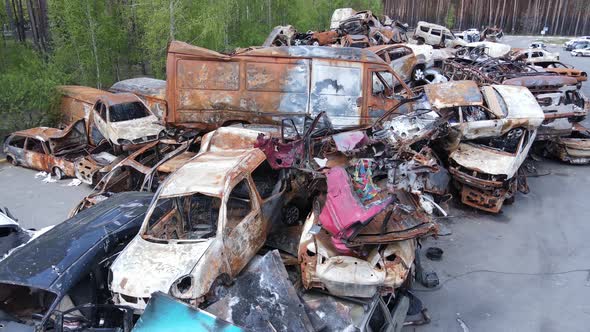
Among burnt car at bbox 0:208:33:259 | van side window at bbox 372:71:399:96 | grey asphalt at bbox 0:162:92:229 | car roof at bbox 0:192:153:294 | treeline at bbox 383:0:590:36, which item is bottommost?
grey asphalt at bbox 0:162:92:229

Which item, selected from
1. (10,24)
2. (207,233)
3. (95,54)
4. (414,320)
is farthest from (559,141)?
(10,24)

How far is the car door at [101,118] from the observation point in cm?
1036

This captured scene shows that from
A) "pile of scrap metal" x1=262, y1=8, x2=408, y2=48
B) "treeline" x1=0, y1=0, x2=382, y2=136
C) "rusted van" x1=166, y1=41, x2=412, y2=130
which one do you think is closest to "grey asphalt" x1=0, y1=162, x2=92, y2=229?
"treeline" x1=0, y1=0, x2=382, y2=136

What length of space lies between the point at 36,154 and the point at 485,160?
10117 millimetres

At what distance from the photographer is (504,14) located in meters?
38.8

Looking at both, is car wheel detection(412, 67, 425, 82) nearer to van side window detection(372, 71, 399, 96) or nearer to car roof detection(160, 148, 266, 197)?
van side window detection(372, 71, 399, 96)

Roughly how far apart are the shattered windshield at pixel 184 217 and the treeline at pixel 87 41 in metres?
8.91

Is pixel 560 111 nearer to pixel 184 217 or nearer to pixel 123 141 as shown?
pixel 184 217

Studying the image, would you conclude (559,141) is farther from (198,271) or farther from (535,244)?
(198,271)

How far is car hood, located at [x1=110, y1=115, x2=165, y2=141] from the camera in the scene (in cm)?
994

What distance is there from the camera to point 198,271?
15.0ft

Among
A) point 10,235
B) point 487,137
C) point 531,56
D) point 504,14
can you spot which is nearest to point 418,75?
point 487,137

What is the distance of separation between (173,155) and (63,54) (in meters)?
8.71

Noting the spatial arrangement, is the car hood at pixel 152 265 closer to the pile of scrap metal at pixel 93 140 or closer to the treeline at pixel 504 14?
the pile of scrap metal at pixel 93 140
